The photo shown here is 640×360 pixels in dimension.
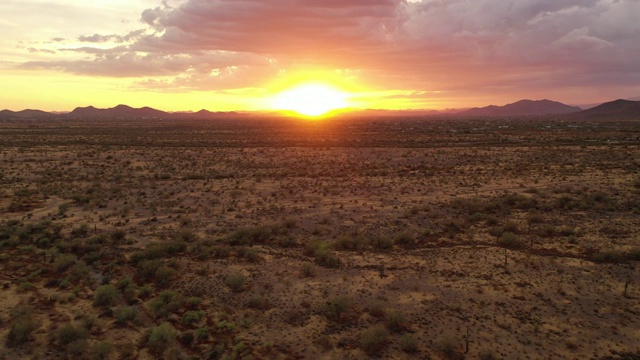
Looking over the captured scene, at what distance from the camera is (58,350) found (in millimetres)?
11945

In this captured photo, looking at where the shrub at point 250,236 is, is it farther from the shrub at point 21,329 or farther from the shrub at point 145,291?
the shrub at point 21,329

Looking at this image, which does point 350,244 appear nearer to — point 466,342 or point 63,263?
point 466,342

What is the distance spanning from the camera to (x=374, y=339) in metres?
12.1

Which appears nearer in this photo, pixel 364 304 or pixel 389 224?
pixel 364 304

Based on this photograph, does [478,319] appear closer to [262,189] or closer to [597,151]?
[262,189]

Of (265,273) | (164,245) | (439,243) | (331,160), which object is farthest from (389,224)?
(331,160)

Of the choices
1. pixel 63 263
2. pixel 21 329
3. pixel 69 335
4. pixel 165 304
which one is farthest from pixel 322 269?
pixel 63 263

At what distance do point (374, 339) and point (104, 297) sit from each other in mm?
9516

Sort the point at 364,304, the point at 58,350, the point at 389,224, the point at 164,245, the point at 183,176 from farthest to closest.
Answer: the point at 183,176
the point at 389,224
the point at 164,245
the point at 364,304
the point at 58,350

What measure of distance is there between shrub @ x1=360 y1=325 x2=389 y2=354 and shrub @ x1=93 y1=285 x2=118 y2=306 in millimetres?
8896

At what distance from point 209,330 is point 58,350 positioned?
4.21 meters

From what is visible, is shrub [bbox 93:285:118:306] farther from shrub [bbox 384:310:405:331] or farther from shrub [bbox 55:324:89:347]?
shrub [bbox 384:310:405:331]

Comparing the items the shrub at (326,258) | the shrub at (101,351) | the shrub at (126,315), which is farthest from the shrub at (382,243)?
the shrub at (101,351)

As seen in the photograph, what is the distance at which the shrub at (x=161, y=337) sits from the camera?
475 inches
